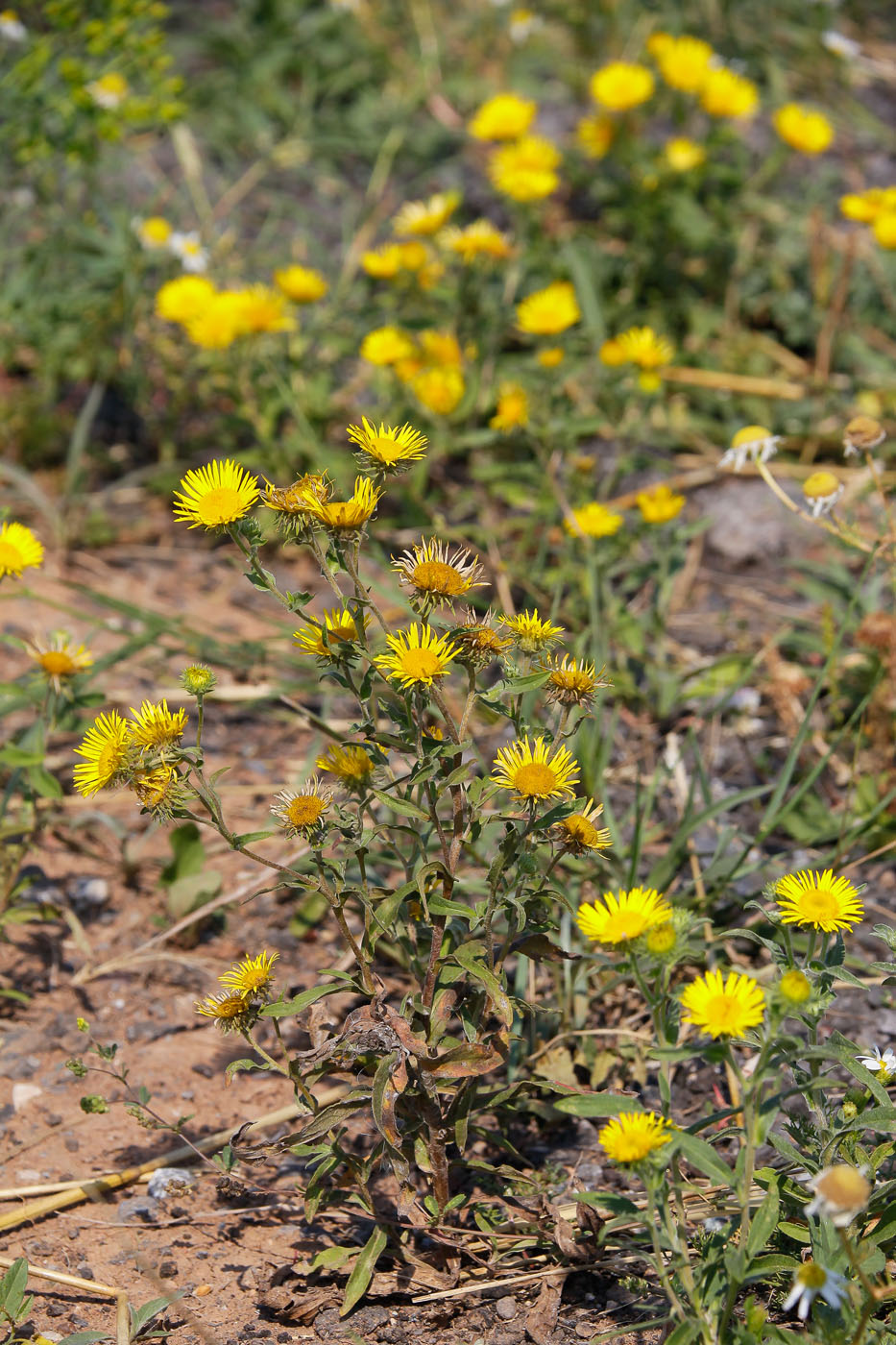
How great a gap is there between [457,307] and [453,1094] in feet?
8.41

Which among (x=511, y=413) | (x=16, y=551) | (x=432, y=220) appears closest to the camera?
(x=16, y=551)

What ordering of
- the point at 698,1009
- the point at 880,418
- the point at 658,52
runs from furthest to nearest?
the point at 658,52, the point at 880,418, the point at 698,1009

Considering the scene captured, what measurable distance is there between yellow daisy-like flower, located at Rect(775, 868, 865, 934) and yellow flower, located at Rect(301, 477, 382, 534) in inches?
28.7

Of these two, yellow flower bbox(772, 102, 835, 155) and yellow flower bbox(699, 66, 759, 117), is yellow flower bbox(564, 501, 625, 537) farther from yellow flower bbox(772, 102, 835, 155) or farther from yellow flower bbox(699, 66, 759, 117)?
yellow flower bbox(699, 66, 759, 117)

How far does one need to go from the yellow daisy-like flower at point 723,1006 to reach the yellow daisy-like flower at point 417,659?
50cm

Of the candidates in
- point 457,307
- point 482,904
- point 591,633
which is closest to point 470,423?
point 457,307

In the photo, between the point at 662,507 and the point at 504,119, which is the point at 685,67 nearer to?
the point at 504,119

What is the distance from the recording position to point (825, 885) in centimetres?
162

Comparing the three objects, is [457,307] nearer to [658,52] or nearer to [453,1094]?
[658,52]

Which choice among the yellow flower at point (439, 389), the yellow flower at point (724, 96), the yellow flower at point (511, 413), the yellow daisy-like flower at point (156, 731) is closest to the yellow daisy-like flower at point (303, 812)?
the yellow daisy-like flower at point (156, 731)

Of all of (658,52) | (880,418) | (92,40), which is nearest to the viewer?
(92,40)

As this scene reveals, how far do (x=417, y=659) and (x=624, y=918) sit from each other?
0.41 m

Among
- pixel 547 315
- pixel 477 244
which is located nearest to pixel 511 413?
pixel 547 315

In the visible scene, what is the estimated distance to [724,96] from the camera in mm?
4066
